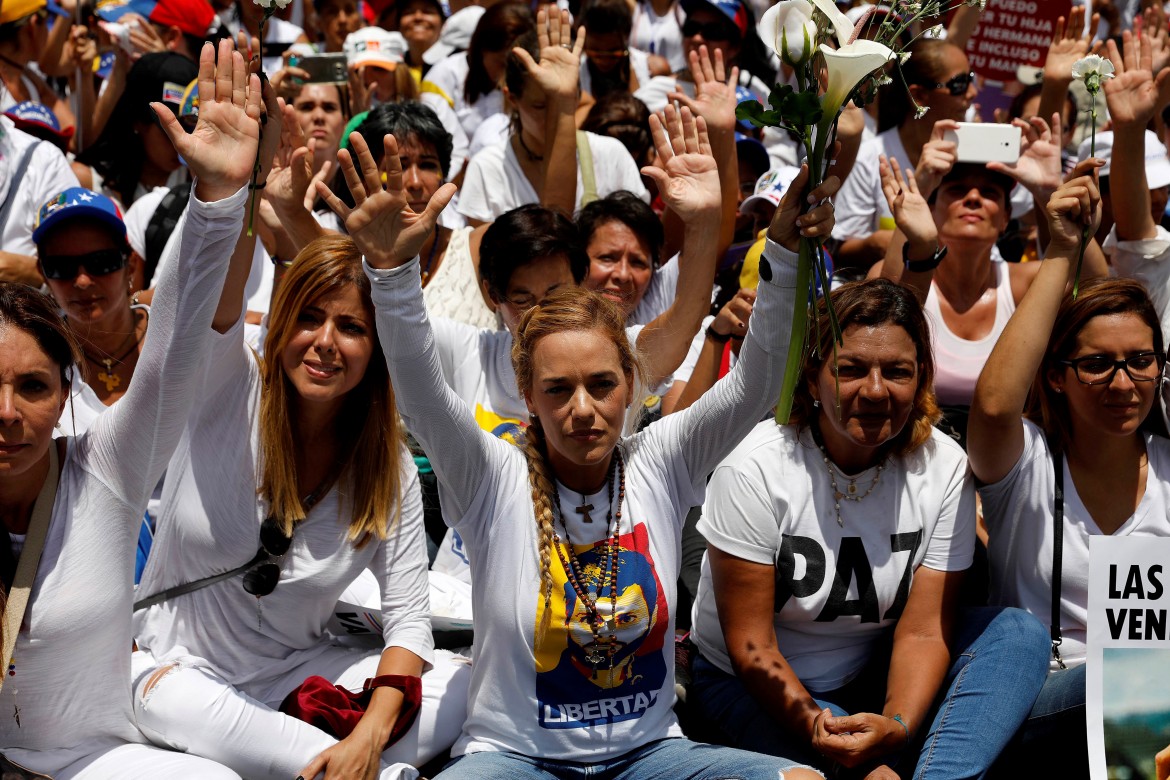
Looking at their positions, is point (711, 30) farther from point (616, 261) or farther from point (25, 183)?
point (25, 183)

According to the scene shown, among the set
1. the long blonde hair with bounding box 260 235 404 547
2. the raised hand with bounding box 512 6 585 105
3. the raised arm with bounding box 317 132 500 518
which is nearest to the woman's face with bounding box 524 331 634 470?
the raised arm with bounding box 317 132 500 518

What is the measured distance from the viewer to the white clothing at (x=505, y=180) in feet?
17.5

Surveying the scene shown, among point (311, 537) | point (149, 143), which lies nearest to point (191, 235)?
point (311, 537)

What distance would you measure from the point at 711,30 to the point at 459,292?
114 inches

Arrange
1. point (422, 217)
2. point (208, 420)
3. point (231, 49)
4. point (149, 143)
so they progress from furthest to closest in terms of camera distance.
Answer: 1. point (149, 143)
2. point (208, 420)
3. point (231, 49)
4. point (422, 217)

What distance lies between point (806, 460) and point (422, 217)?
1428 mm

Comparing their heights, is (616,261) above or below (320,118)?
below

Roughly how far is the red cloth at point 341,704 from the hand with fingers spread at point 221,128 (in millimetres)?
1334

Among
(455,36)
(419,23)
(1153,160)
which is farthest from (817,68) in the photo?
(419,23)

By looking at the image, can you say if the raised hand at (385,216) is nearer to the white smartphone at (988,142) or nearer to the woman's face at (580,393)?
the woman's face at (580,393)

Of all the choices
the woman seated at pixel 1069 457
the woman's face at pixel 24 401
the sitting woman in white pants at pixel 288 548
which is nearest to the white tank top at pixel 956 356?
the woman seated at pixel 1069 457

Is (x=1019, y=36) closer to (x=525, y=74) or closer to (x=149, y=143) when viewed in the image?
(x=525, y=74)

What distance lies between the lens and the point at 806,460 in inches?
135

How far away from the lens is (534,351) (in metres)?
3.01
